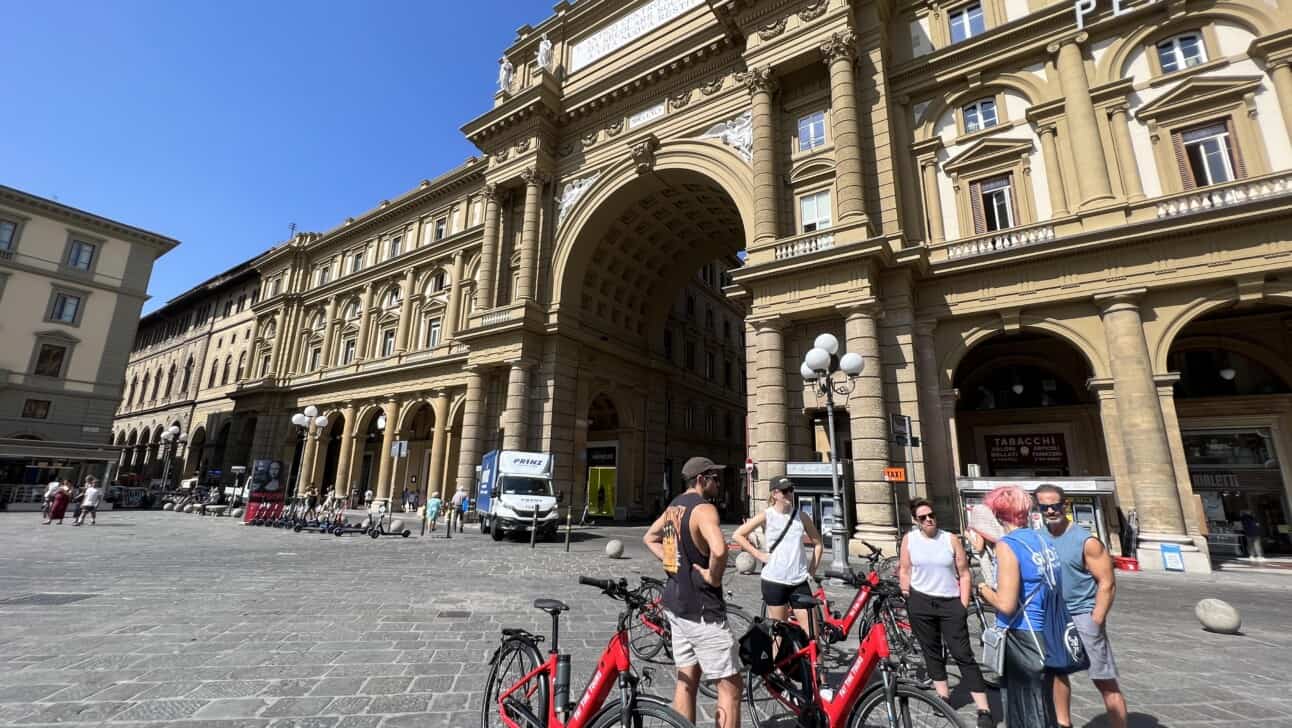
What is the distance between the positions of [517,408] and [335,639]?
17278 mm

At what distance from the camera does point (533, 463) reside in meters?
19.6

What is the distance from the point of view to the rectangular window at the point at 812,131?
18719 millimetres

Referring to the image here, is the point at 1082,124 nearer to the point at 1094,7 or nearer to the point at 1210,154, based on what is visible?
the point at 1210,154

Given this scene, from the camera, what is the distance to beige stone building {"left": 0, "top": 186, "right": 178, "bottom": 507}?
3162 centimetres

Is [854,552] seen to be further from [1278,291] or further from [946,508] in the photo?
[1278,291]

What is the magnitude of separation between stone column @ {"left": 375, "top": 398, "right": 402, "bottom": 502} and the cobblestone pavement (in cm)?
1895

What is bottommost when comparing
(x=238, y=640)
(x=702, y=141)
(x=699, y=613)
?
(x=238, y=640)

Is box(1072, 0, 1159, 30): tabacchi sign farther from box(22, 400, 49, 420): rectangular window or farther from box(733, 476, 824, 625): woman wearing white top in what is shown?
box(22, 400, 49, 420): rectangular window

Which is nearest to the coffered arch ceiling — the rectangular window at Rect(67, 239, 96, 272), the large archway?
the large archway

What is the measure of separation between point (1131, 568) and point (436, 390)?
2977cm

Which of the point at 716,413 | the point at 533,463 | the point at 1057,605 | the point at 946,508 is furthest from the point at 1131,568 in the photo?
the point at 716,413

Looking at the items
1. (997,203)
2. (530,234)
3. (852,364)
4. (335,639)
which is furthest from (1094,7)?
(335,639)

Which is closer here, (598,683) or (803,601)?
(598,683)

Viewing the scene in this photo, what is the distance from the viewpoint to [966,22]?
18281 mm
